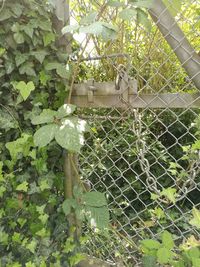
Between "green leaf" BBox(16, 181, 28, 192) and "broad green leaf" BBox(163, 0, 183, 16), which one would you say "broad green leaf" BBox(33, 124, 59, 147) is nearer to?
"green leaf" BBox(16, 181, 28, 192)

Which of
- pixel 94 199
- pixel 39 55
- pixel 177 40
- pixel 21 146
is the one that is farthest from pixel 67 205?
pixel 177 40

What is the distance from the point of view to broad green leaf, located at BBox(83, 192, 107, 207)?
1272 millimetres

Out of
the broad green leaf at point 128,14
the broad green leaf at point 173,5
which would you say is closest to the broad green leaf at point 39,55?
the broad green leaf at point 128,14

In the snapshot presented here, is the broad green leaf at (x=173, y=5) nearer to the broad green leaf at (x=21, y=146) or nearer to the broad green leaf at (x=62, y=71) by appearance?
the broad green leaf at (x=62, y=71)

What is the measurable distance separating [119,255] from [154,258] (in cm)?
30

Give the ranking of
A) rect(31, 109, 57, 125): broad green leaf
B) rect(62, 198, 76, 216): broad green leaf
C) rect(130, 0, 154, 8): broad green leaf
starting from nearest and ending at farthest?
rect(130, 0, 154, 8): broad green leaf → rect(31, 109, 57, 125): broad green leaf → rect(62, 198, 76, 216): broad green leaf

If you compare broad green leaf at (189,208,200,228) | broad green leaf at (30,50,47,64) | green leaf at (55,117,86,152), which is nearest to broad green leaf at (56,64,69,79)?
broad green leaf at (30,50,47,64)

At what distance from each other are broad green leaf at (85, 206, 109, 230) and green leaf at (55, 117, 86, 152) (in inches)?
10.0

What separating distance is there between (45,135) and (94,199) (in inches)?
11.8

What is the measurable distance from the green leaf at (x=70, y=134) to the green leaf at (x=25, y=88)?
0.18 metres

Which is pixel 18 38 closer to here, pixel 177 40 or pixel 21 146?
pixel 21 146

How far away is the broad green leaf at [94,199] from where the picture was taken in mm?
1272

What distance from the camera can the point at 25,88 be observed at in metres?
1.27

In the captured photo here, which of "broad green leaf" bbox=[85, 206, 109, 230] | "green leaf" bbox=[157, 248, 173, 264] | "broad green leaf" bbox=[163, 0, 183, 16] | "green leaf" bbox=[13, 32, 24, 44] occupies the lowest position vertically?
"broad green leaf" bbox=[85, 206, 109, 230]
